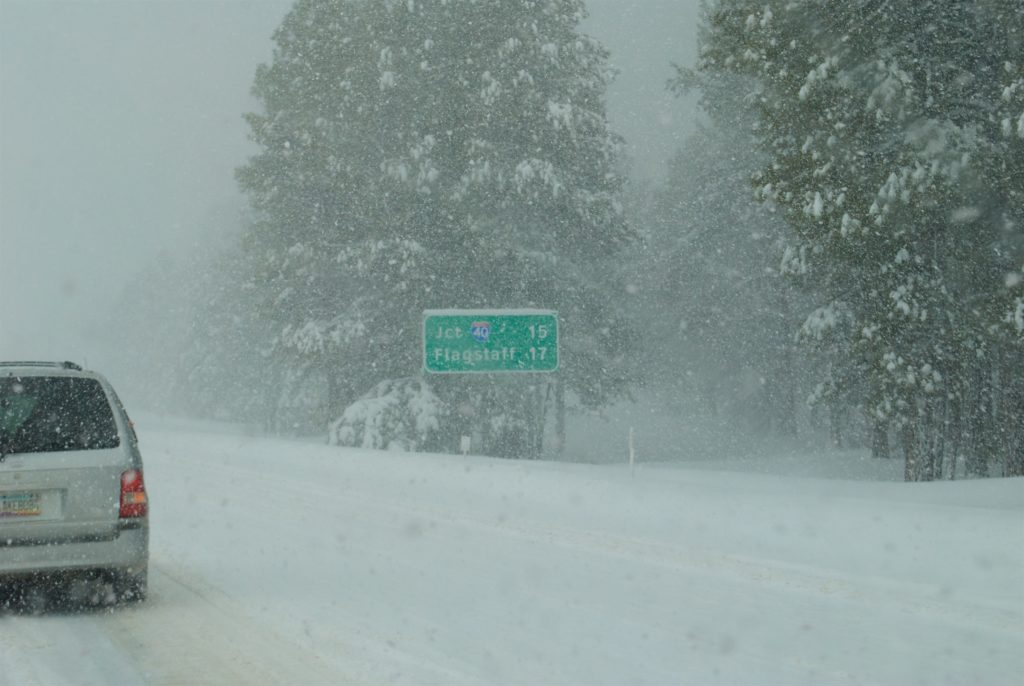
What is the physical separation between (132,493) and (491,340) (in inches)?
507

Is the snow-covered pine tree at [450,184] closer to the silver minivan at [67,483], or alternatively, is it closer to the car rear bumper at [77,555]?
the silver minivan at [67,483]

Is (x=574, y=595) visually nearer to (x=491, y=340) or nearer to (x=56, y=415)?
(x=56, y=415)

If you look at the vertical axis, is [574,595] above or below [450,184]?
below

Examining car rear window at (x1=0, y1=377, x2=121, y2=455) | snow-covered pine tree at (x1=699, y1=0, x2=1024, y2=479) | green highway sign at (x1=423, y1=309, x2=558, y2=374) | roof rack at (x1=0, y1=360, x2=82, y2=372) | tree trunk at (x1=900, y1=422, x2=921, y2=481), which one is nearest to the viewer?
car rear window at (x1=0, y1=377, x2=121, y2=455)

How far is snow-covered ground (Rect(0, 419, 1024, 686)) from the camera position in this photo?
6484 mm

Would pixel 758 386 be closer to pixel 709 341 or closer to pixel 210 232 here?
pixel 709 341

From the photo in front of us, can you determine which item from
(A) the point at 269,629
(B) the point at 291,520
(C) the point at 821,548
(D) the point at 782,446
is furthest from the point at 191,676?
(D) the point at 782,446

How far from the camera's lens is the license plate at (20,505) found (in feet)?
25.5

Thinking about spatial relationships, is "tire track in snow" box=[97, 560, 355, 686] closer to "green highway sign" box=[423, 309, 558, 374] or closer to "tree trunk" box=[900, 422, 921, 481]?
"green highway sign" box=[423, 309, 558, 374]

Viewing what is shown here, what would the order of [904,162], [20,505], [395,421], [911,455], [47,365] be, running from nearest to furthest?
[20,505] → [47,365] → [904,162] → [911,455] → [395,421]

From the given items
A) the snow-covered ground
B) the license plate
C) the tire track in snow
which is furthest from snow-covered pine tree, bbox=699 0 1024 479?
the license plate

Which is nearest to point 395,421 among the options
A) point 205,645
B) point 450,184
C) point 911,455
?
point 450,184


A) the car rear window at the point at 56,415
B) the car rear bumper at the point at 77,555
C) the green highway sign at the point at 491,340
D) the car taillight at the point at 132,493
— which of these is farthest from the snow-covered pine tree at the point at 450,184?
the car rear bumper at the point at 77,555

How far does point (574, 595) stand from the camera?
8.83 meters
